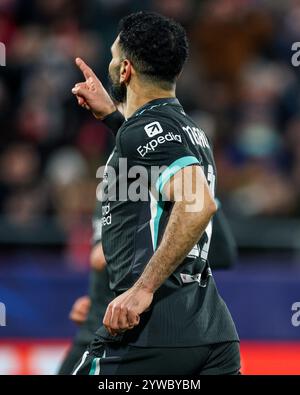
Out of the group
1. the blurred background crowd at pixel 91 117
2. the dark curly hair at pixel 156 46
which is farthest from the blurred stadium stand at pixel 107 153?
the dark curly hair at pixel 156 46

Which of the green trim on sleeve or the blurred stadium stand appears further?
the blurred stadium stand

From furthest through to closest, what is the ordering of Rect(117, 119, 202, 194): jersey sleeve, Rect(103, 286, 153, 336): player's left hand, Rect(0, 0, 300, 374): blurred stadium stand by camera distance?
1. Rect(0, 0, 300, 374): blurred stadium stand
2. Rect(117, 119, 202, 194): jersey sleeve
3. Rect(103, 286, 153, 336): player's left hand

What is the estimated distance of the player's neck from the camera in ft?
13.6

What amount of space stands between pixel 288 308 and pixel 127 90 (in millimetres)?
4634

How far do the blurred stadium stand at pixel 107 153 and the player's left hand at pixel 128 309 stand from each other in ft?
13.4

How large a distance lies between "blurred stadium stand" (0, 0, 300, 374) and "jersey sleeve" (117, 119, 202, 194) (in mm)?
4126

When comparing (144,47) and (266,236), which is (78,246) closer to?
(266,236)

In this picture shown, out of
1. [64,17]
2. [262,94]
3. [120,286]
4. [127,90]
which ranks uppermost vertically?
[64,17]

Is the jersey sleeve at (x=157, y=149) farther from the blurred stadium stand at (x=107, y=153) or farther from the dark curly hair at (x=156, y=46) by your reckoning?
the blurred stadium stand at (x=107, y=153)

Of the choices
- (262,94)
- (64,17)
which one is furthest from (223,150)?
(64,17)

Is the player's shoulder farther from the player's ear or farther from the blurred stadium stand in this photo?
the blurred stadium stand

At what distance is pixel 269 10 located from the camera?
11.7 meters

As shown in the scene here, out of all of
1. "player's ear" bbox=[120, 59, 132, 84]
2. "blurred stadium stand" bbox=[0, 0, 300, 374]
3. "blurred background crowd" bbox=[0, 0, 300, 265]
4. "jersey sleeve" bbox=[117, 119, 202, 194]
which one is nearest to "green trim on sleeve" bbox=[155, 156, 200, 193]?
"jersey sleeve" bbox=[117, 119, 202, 194]

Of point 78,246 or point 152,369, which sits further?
point 78,246
